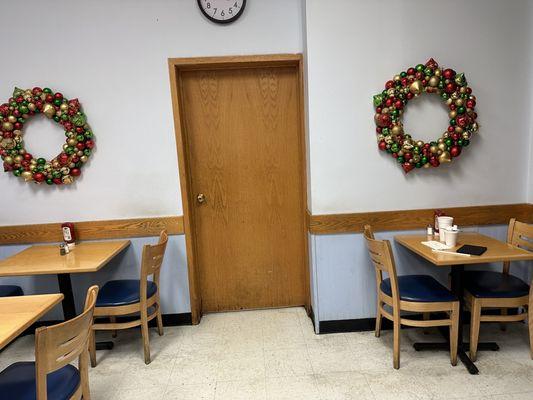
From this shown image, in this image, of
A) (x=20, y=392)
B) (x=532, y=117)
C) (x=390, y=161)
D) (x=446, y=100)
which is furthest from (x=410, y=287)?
(x=20, y=392)

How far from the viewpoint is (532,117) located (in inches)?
103

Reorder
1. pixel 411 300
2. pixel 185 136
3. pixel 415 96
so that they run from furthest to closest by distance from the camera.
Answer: pixel 185 136 < pixel 415 96 < pixel 411 300

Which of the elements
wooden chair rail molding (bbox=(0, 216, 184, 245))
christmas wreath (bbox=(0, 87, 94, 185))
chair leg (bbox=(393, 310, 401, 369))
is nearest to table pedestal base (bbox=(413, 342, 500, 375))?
chair leg (bbox=(393, 310, 401, 369))

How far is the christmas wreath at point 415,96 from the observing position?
246 cm

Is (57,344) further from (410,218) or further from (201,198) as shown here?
(410,218)

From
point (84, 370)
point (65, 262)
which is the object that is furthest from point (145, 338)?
point (84, 370)

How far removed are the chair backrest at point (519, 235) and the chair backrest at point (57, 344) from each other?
267cm

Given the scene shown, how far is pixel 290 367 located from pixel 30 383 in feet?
4.75

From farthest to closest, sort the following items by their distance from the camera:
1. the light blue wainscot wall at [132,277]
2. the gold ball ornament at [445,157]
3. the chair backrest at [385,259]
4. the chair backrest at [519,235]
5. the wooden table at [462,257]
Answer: the light blue wainscot wall at [132,277], the gold ball ornament at [445,157], the chair backrest at [519,235], the chair backrest at [385,259], the wooden table at [462,257]

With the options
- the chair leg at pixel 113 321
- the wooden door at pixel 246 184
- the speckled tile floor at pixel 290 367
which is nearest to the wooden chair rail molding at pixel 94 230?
the wooden door at pixel 246 184

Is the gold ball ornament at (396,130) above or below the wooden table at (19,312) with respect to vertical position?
above

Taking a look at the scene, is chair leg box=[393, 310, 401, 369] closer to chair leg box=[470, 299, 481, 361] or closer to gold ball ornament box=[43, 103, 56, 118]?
chair leg box=[470, 299, 481, 361]

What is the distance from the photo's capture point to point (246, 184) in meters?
3.01

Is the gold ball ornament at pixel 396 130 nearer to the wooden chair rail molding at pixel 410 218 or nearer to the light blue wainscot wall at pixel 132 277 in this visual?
the wooden chair rail molding at pixel 410 218
